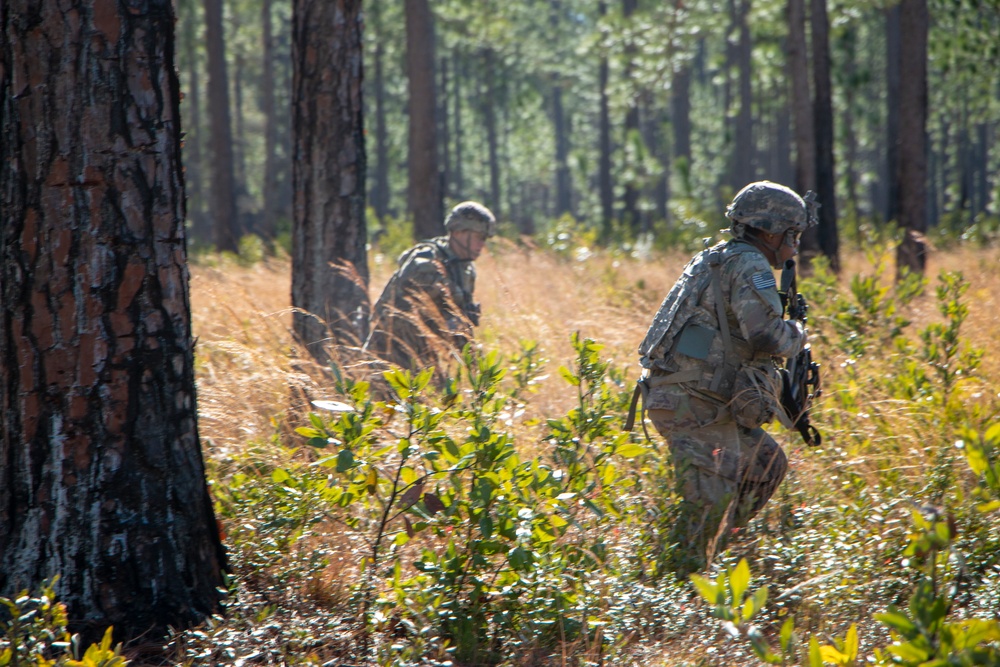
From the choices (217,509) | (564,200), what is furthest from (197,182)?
(217,509)

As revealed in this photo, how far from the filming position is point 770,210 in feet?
12.7

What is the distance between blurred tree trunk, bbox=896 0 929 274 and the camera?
1039cm

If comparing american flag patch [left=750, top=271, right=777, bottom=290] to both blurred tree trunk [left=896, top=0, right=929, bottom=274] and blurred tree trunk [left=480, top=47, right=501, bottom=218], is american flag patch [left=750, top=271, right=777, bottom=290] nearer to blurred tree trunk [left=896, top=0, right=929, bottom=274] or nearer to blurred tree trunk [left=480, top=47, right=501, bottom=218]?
blurred tree trunk [left=896, top=0, right=929, bottom=274]

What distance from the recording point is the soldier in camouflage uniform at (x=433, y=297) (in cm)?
596

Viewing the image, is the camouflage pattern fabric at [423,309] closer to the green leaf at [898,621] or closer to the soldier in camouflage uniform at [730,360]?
the soldier in camouflage uniform at [730,360]

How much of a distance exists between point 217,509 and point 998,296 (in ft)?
19.2

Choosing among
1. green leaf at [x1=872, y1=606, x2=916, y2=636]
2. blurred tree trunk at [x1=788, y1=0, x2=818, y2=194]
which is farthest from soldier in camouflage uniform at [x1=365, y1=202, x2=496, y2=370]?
blurred tree trunk at [x1=788, y1=0, x2=818, y2=194]

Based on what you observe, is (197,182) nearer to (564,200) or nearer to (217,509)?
(564,200)

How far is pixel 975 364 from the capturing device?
4.66m

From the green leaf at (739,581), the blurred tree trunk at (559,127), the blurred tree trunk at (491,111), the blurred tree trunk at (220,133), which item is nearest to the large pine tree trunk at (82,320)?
the green leaf at (739,581)

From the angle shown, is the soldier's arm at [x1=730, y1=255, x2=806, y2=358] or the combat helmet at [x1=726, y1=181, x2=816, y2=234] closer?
the soldier's arm at [x1=730, y1=255, x2=806, y2=358]

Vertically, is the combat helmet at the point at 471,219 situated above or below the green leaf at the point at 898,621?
above

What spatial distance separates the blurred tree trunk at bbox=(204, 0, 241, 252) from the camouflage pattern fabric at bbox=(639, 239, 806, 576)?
554 inches

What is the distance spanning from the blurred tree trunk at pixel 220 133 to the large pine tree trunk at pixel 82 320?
14384 millimetres
